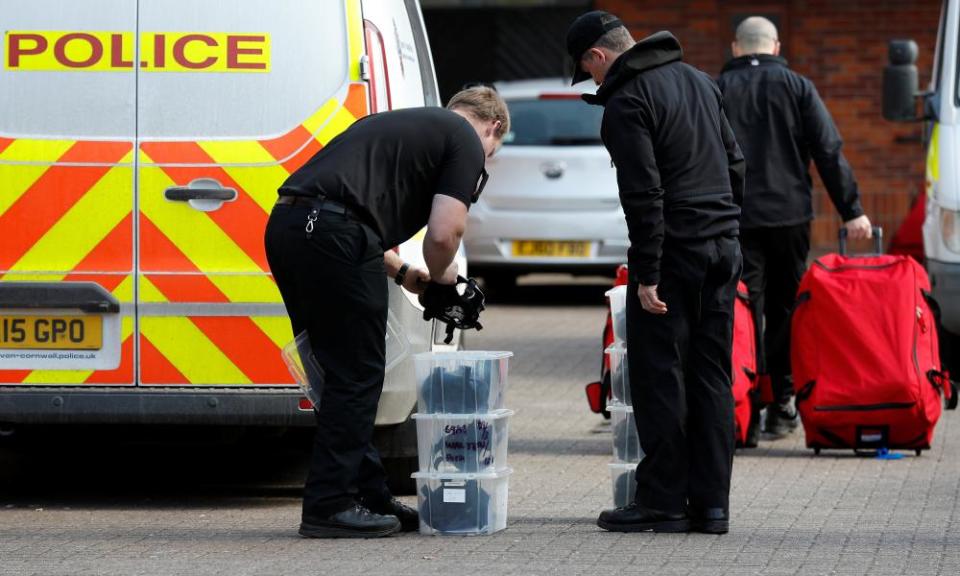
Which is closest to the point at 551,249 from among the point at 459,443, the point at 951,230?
the point at 951,230

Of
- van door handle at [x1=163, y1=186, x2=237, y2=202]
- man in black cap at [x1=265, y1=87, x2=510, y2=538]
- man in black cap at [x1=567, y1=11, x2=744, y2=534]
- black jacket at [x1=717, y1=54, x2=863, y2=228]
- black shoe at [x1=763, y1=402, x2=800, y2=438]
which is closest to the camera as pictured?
man in black cap at [x1=265, y1=87, x2=510, y2=538]

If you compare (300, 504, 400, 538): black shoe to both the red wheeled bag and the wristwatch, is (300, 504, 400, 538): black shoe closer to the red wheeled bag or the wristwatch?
the wristwatch

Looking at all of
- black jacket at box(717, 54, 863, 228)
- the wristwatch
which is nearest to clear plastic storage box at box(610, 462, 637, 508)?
the wristwatch

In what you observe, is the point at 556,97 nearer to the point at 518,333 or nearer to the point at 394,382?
the point at 518,333

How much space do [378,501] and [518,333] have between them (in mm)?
7139

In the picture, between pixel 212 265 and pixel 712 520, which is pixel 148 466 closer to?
pixel 212 265

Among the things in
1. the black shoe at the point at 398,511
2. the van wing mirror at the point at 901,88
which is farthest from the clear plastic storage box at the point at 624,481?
the van wing mirror at the point at 901,88

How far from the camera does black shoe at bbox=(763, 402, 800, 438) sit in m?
8.54

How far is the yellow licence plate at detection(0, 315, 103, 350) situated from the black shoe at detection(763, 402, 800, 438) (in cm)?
337

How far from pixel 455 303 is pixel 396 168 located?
48 cm

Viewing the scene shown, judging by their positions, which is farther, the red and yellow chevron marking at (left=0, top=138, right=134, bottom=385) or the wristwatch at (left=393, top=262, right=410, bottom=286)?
the red and yellow chevron marking at (left=0, top=138, right=134, bottom=385)

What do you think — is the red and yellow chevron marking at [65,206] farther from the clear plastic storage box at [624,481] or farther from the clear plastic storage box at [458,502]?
the clear plastic storage box at [624,481]

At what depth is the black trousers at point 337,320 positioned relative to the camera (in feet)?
19.2

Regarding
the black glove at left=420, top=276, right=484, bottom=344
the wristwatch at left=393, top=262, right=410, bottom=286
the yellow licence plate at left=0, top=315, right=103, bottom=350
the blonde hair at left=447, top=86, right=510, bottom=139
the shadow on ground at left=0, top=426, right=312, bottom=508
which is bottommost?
the shadow on ground at left=0, top=426, right=312, bottom=508
